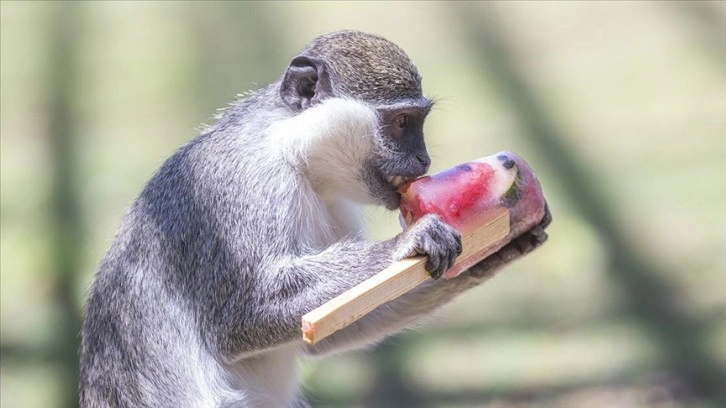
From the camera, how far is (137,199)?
5309mm

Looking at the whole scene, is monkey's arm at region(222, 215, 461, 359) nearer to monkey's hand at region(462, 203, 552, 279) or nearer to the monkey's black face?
the monkey's black face

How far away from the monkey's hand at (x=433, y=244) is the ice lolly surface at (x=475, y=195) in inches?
6.3

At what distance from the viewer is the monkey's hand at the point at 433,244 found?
165 inches

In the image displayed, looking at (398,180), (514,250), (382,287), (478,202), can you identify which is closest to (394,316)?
(514,250)

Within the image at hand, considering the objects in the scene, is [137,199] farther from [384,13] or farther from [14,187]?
[384,13]

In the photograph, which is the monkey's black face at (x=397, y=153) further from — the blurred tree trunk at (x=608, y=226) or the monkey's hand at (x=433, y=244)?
the blurred tree trunk at (x=608, y=226)

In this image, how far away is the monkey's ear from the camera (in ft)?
15.6

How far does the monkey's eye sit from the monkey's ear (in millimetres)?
315

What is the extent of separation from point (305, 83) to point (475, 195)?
915mm

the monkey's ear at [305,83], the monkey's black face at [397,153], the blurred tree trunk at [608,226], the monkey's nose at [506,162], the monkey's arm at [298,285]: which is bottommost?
the blurred tree trunk at [608,226]

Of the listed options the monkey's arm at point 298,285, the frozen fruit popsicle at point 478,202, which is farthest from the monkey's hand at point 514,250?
the monkey's arm at point 298,285

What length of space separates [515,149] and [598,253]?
1082 millimetres

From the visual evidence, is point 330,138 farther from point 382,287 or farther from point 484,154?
point 484,154

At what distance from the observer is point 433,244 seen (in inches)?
165
